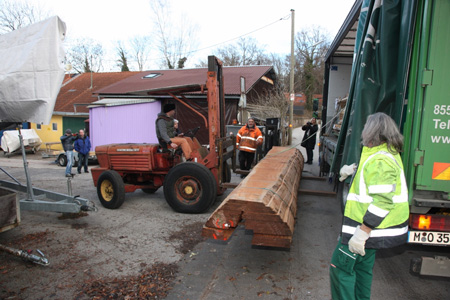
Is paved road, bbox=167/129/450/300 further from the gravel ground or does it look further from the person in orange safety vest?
the person in orange safety vest

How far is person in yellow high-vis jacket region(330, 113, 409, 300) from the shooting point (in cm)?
243

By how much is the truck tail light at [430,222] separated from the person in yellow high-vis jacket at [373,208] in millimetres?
529

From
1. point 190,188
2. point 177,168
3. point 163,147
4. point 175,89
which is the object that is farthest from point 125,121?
point 190,188

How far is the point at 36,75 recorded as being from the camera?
166 inches

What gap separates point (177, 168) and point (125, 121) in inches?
506

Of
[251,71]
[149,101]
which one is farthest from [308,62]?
[149,101]

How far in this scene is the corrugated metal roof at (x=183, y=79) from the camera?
715 inches

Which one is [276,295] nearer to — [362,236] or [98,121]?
[362,236]

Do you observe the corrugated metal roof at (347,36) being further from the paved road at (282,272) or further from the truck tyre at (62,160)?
the truck tyre at (62,160)

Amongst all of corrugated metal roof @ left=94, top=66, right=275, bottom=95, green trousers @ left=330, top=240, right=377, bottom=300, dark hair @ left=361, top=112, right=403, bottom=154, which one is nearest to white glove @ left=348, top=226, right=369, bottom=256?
green trousers @ left=330, top=240, right=377, bottom=300

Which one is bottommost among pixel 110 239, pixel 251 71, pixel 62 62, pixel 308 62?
pixel 110 239

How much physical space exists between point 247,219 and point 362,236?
4.35 feet

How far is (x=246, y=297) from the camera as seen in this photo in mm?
3406

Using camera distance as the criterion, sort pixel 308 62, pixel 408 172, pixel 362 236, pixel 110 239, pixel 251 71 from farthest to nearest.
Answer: pixel 308 62 → pixel 251 71 → pixel 110 239 → pixel 408 172 → pixel 362 236
